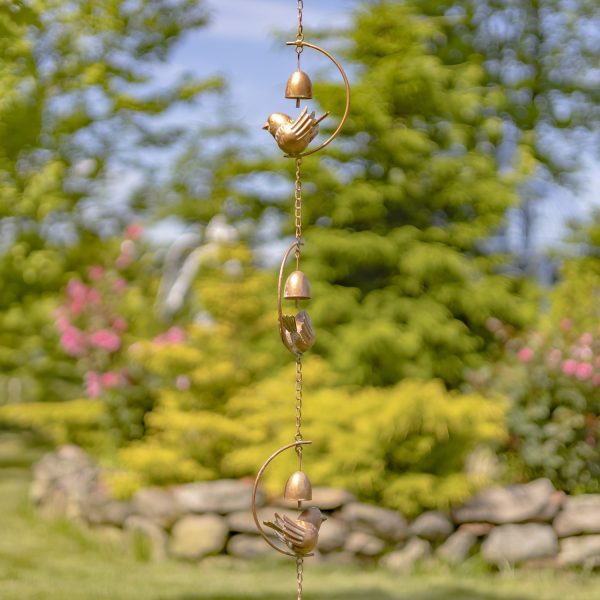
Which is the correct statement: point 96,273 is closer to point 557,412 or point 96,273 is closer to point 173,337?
point 173,337

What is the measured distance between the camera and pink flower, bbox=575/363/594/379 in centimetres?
774

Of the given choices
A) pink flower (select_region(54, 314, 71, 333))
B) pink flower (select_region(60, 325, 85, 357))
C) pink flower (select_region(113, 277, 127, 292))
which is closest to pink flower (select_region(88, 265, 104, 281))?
pink flower (select_region(113, 277, 127, 292))

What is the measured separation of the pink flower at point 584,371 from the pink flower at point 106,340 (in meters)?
5.14

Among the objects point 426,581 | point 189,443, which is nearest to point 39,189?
point 189,443

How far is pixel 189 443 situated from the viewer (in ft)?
26.2

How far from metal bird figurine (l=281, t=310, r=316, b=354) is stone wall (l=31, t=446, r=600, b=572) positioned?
438 centimetres

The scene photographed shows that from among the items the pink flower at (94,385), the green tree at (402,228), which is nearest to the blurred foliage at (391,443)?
the green tree at (402,228)

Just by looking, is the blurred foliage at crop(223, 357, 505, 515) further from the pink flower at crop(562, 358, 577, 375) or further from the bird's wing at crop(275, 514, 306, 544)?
the bird's wing at crop(275, 514, 306, 544)

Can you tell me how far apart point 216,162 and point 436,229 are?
595cm

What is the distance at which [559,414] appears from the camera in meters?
7.80

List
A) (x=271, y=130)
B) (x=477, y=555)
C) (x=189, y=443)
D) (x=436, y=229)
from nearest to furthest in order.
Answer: (x=271, y=130), (x=477, y=555), (x=189, y=443), (x=436, y=229)

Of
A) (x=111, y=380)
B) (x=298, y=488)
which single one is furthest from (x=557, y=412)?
(x=298, y=488)

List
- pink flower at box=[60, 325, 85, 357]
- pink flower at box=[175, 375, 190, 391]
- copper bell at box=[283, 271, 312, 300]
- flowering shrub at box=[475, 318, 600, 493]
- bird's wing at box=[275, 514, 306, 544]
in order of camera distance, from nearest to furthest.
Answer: bird's wing at box=[275, 514, 306, 544] < copper bell at box=[283, 271, 312, 300] < flowering shrub at box=[475, 318, 600, 493] < pink flower at box=[175, 375, 190, 391] < pink flower at box=[60, 325, 85, 357]

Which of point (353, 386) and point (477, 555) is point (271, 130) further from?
point (353, 386)
